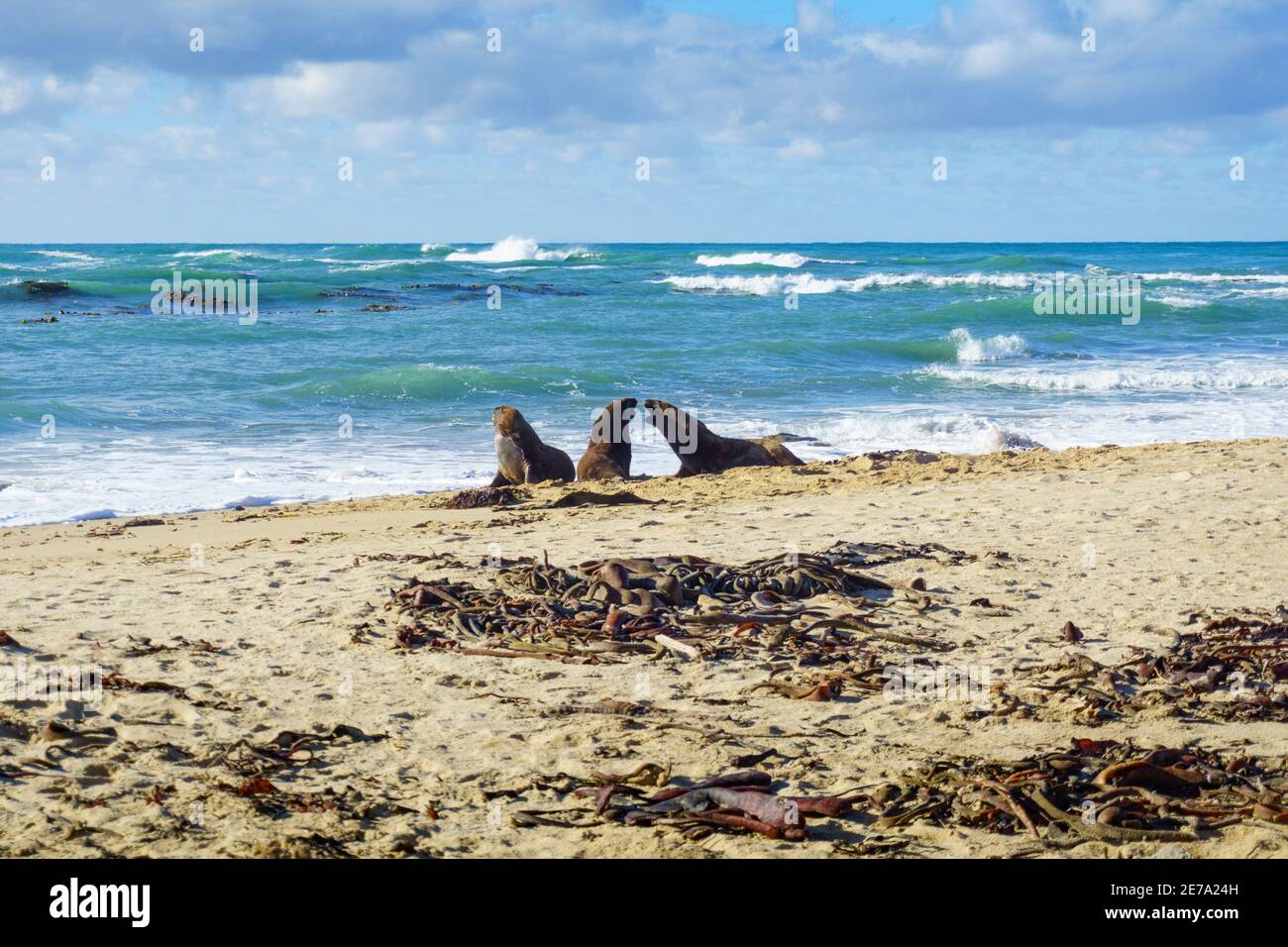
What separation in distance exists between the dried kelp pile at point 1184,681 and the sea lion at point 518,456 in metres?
6.49

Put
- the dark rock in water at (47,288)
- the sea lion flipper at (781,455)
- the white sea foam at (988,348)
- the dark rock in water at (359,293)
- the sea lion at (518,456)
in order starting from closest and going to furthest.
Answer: the sea lion at (518,456)
the sea lion flipper at (781,455)
the white sea foam at (988,348)
the dark rock in water at (47,288)
the dark rock in water at (359,293)

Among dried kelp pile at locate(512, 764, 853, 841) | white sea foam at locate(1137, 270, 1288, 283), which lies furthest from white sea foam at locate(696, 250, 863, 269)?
dried kelp pile at locate(512, 764, 853, 841)

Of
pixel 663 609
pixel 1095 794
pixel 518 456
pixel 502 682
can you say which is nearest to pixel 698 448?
pixel 518 456

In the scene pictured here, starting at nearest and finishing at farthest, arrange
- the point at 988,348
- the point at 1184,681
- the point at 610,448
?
the point at 1184,681 → the point at 610,448 → the point at 988,348

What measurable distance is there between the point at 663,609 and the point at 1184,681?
2.40 m

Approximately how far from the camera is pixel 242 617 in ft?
19.3

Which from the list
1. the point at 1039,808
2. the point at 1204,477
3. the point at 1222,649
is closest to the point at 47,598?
the point at 1039,808

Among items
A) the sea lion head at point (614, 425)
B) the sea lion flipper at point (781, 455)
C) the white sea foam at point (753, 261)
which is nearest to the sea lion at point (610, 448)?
the sea lion head at point (614, 425)

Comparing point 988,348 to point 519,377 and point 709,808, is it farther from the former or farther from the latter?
point 709,808

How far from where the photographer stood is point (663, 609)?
5.96m

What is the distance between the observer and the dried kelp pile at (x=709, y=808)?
142 inches

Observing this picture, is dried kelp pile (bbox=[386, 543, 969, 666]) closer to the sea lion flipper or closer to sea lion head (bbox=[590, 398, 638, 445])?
sea lion head (bbox=[590, 398, 638, 445])

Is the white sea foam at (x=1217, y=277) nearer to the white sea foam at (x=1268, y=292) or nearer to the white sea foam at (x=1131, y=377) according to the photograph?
the white sea foam at (x=1268, y=292)
